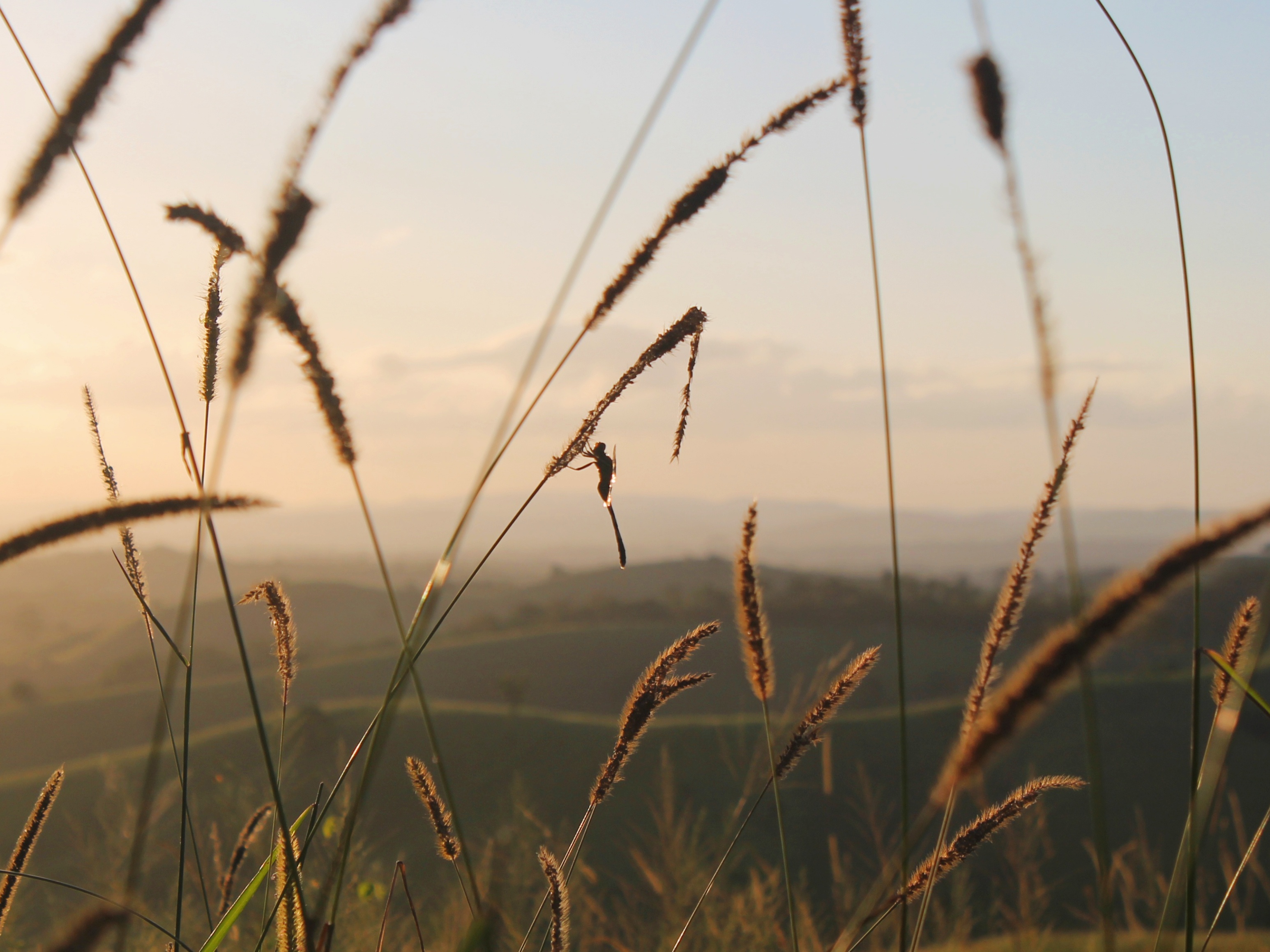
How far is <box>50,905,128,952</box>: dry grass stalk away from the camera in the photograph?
1.36 feet

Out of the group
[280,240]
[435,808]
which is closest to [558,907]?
[435,808]

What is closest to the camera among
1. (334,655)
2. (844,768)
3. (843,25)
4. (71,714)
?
(843,25)

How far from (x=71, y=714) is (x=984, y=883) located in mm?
11038

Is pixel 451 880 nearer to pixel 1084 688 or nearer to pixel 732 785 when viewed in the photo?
pixel 1084 688

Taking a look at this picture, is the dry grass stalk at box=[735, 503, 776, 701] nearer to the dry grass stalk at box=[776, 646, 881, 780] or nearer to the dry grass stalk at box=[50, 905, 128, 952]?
the dry grass stalk at box=[776, 646, 881, 780]

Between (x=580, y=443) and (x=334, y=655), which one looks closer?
(x=580, y=443)

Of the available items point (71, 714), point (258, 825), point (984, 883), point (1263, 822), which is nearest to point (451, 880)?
point (258, 825)

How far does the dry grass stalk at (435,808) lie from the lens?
906 millimetres

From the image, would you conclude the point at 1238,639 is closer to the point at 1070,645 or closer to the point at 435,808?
the point at 1070,645

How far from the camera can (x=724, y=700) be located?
10992mm

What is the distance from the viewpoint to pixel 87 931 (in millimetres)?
420

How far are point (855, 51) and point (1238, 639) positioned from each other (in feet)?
2.15

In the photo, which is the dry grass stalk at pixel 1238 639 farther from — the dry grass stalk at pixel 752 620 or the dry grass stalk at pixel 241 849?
the dry grass stalk at pixel 241 849

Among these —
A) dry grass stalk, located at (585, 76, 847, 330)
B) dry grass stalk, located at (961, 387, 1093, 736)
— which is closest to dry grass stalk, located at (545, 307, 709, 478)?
dry grass stalk, located at (585, 76, 847, 330)
